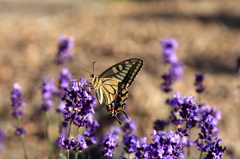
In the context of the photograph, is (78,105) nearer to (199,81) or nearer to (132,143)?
(132,143)

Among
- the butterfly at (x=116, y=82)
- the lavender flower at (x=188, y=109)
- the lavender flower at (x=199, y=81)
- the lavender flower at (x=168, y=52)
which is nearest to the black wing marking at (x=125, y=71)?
the butterfly at (x=116, y=82)

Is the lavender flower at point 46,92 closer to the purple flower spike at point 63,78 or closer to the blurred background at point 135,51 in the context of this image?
A: the purple flower spike at point 63,78

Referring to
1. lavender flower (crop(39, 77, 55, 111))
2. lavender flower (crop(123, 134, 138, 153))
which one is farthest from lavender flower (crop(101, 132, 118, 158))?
lavender flower (crop(39, 77, 55, 111))

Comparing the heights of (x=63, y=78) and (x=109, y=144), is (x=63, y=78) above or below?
above

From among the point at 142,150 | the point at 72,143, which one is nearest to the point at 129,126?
the point at 142,150

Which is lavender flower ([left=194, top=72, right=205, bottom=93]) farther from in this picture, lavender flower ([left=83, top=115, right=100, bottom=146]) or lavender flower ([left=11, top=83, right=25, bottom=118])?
lavender flower ([left=11, top=83, right=25, bottom=118])

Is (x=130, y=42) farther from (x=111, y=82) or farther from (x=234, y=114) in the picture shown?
(x=111, y=82)
